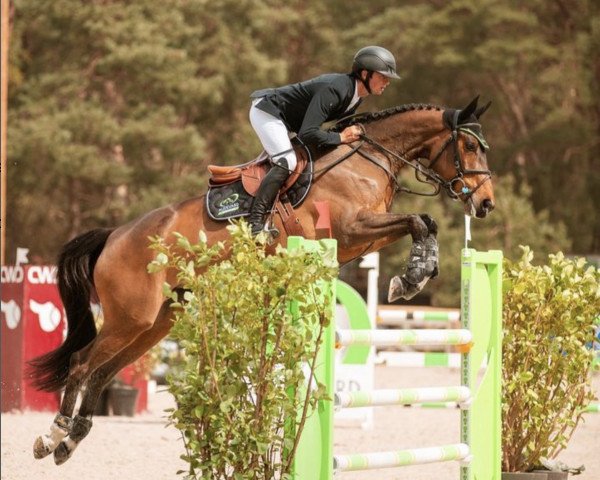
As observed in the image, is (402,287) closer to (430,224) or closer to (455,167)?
(430,224)

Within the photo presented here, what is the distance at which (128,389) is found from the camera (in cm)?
1087

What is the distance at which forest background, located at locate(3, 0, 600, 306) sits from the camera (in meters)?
27.0

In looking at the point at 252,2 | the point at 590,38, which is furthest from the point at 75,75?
the point at 590,38

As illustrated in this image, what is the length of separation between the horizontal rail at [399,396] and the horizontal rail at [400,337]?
0.64 feet

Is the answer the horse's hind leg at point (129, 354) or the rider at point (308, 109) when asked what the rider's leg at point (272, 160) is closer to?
the rider at point (308, 109)

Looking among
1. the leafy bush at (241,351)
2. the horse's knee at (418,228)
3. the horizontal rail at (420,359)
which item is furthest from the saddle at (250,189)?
the horizontal rail at (420,359)

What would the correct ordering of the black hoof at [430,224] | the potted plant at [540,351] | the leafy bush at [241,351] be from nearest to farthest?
the leafy bush at [241,351] → the potted plant at [540,351] → the black hoof at [430,224]

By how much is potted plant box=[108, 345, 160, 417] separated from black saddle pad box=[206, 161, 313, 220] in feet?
15.4

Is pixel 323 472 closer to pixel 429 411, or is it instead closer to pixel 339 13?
pixel 429 411

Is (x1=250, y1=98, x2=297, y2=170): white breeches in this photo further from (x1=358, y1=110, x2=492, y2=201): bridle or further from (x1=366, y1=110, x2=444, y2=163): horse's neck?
(x1=366, y1=110, x2=444, y2=163): horse's neck

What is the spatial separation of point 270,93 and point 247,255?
250 cm

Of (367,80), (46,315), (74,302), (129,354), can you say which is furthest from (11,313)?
(367,80)

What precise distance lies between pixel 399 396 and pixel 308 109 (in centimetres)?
190

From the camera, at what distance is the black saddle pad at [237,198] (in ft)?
20.6
